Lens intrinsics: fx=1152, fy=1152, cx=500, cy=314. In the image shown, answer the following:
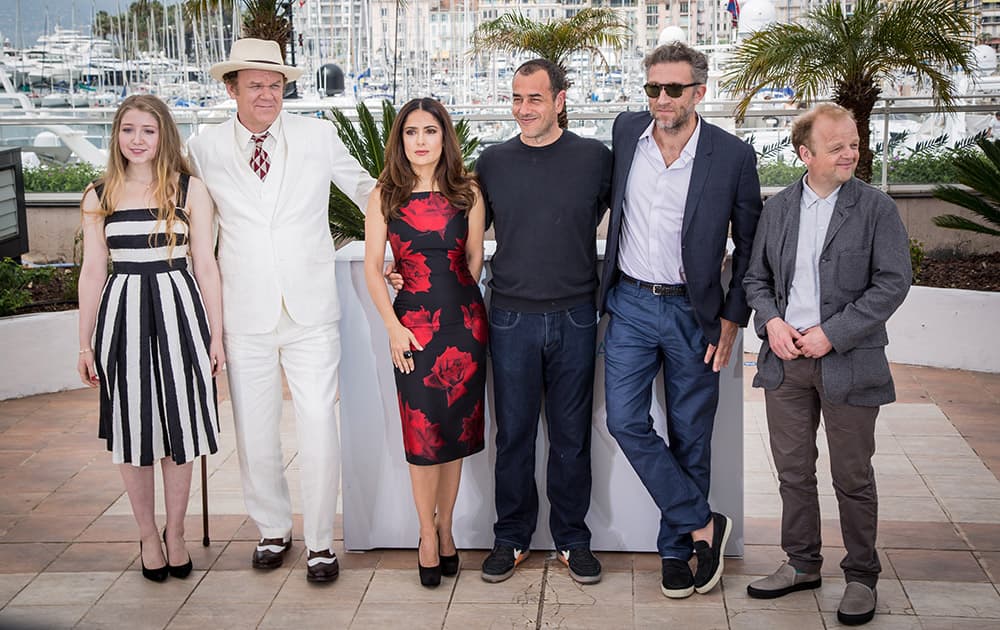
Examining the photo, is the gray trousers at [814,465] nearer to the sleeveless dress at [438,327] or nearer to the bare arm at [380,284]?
the sleeveless dress at [438,327]

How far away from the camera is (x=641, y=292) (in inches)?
159

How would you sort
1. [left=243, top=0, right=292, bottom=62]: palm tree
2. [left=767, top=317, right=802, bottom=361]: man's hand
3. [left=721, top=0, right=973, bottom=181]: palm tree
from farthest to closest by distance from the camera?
[left=243, top=0, right=292, bottom=62]: palm tree → [left=721, top=0, right=973, bottom=181]: palm tree → [left=767, top=317, right=802, bottom=361]: man's hand

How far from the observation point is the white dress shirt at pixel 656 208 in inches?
156

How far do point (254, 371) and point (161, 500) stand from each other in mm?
1457

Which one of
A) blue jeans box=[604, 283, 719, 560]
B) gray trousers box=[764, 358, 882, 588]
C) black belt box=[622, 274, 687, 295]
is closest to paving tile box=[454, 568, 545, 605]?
blue jeans box=[604, 283, 719, 560]

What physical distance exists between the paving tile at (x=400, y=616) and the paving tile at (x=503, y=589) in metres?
0.09

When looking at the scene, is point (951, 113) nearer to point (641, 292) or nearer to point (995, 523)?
point (995, 523)

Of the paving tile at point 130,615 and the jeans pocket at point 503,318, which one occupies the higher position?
the jeans pocket at point 503,318

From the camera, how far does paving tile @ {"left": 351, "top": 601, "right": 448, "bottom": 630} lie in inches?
158

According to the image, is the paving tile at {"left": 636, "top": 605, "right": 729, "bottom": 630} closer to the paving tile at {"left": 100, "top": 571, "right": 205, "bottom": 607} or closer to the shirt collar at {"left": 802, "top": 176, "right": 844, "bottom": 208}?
the shirt collar at {"left": 802, "top": 176, "right": 844, "bottom": 208}

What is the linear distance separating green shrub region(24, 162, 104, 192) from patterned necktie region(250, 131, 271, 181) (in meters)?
8.00

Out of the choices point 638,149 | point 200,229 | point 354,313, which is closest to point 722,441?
point 638,149

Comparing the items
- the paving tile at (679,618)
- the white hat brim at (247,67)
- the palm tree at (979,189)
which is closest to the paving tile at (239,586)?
the paving tile at (679,618)

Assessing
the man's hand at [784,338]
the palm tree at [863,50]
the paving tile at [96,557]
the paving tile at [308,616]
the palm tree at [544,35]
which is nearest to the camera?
the man's hand at [784,338]
